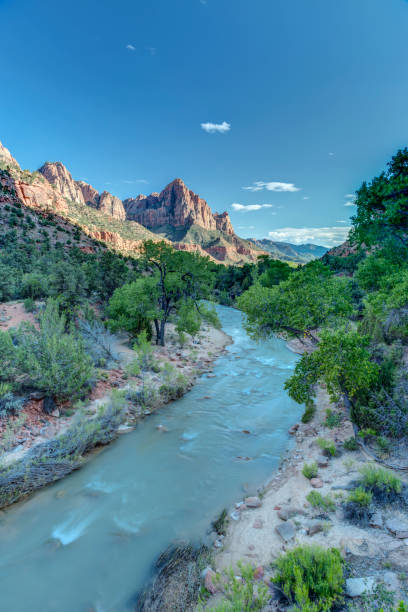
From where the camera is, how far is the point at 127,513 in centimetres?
613

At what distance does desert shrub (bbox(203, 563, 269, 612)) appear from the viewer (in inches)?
133

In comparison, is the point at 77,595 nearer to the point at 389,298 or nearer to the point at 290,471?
the point at 290,471

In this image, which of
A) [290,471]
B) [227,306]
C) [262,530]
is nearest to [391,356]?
[290,471]

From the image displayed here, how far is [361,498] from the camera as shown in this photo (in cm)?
495

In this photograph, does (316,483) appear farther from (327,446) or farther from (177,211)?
(177,211)

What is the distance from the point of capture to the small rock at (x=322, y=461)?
685 cm

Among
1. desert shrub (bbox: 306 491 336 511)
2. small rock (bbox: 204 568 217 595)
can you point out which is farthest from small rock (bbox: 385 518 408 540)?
small rock (bbox: 204 568 217 595)

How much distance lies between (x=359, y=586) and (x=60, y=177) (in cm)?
17276

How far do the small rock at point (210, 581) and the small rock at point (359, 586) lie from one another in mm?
2035

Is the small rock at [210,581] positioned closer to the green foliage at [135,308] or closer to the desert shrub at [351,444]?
the desert shrub at [351,444]

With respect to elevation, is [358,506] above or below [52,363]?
below

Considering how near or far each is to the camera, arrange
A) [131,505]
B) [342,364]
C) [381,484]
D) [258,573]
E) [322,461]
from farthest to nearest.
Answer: [322,461] → [342,364] → [131,505] → [381,484] → [258,573]

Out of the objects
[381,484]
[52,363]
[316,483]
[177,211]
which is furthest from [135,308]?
[177,211]

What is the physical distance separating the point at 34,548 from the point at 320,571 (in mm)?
5463
